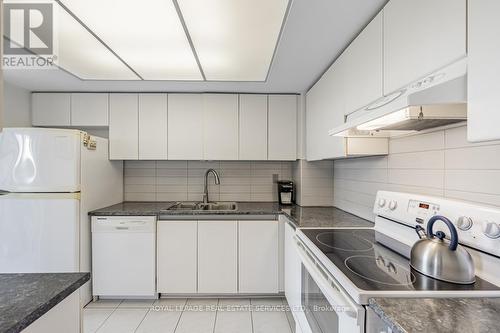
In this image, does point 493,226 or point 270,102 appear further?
point 270,102

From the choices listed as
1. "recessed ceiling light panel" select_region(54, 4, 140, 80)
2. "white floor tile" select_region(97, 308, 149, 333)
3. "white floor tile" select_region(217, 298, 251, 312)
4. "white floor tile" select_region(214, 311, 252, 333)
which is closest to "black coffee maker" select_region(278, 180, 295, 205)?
"white floor tile" select_region(217, 298, 251, 312)

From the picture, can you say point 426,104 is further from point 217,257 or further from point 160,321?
point 160,321

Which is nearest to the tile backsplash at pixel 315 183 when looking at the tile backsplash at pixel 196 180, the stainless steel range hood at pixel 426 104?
the tile backsplash at pixel 196 180

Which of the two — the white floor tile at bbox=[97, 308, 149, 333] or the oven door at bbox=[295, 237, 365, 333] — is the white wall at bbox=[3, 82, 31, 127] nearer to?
the white floor tile at bbox=[97, 308, 149, 333]

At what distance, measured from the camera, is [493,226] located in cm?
89

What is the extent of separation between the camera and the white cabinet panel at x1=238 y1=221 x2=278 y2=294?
8.18ft

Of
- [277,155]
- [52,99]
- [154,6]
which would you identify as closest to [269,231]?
[277,155]

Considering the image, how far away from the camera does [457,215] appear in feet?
3.40

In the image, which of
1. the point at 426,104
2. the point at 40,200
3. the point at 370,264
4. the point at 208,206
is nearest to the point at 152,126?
the point at 208,206

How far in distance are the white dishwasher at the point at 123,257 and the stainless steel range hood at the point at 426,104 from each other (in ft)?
6.43

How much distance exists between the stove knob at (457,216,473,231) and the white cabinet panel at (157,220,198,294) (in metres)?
2.00

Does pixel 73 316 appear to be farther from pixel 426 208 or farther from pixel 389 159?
pixel 389 159

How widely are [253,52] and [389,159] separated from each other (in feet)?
4.03

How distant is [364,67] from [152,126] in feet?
7.07
